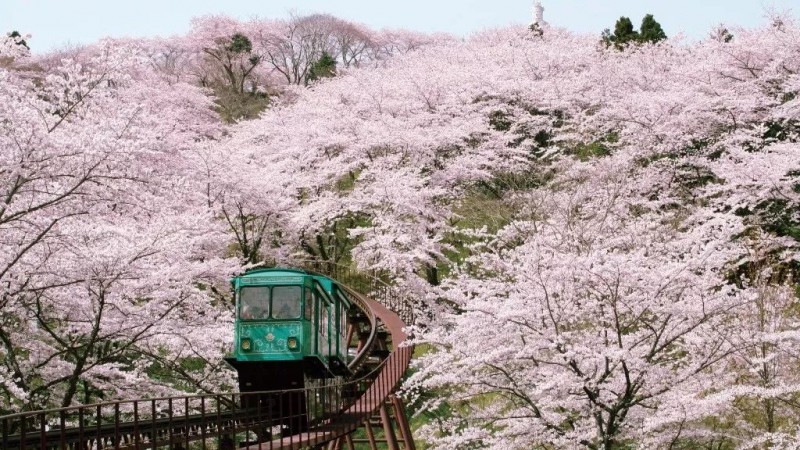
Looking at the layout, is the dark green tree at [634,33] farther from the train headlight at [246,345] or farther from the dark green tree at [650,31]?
the train headlight at [246,345]

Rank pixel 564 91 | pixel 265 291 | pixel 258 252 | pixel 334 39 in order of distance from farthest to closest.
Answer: pixel 334 39
pixel 564 91
pixel 258 252
pixel 265 291

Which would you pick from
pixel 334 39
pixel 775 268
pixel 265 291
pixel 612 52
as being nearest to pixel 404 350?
pixel 265 291

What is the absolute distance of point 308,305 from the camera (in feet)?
45.3

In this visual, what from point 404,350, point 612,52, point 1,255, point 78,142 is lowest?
point 404,350

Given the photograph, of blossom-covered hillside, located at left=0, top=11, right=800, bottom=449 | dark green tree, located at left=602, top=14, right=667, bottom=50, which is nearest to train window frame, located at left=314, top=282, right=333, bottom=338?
blossom-covered hillside, located at left=0, top=11, right=800, bottom=449

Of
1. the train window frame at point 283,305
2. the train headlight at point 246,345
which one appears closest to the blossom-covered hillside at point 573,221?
the train window frame at point 283,305

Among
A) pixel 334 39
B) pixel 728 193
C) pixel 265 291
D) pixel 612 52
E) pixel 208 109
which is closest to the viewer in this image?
pixel 265 291

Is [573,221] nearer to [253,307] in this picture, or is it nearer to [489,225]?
[489,225]

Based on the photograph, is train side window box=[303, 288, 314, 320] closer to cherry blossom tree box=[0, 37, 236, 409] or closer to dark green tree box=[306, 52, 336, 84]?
cherry blossom tree box=[0, 37, 236, 409]

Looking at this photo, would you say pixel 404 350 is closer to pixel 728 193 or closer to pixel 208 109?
pixel 728 193

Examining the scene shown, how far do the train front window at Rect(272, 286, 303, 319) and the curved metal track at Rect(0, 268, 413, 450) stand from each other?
1.31 m

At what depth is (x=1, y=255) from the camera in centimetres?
1173

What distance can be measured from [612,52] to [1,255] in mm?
33502

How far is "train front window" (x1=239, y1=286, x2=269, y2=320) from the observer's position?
13750 mm
